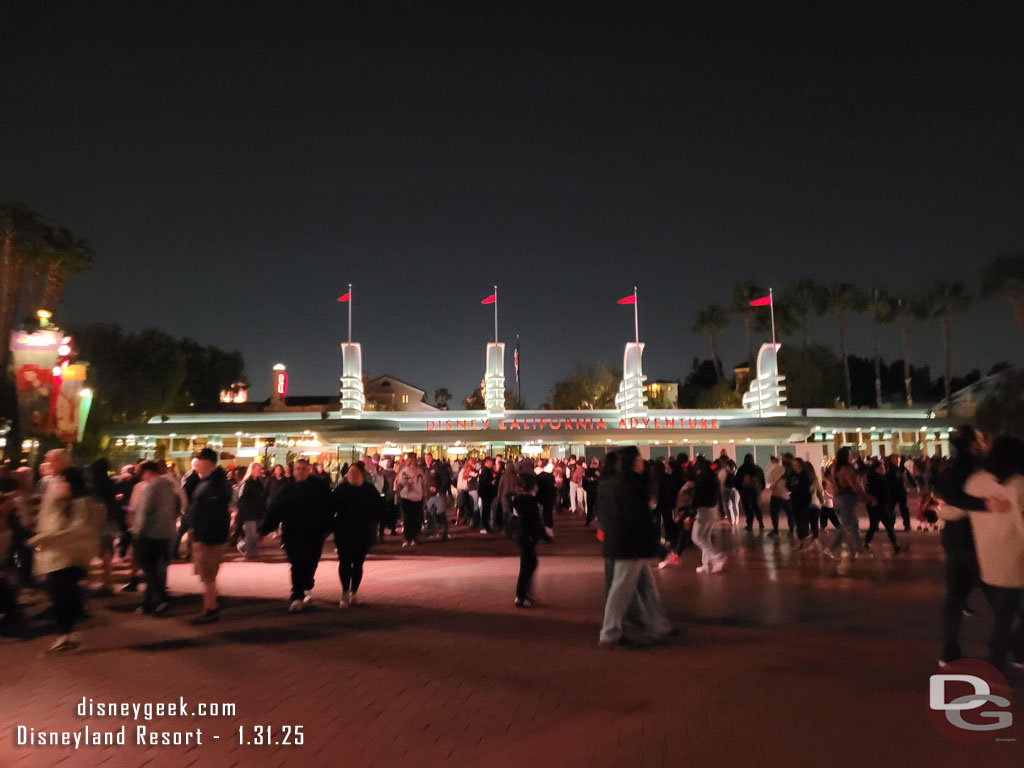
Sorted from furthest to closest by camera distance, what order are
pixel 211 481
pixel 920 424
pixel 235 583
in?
pixel 920 424, pixel 235 583, pixel 211 481

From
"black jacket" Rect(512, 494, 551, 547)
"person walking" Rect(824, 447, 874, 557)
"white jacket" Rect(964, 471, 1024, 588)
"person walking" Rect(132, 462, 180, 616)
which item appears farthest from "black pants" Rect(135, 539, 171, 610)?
"person walking" Rect(824, 447, 874, 557)

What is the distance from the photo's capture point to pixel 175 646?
7383mm

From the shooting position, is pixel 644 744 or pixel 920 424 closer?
pixel 644 744

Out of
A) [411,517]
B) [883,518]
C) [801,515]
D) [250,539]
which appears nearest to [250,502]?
[250,539]

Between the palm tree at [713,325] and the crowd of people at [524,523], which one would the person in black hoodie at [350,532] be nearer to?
the crowd of people at [524,523]

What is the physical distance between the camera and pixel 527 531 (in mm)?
8867

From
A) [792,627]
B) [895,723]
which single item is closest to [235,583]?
[792,627]

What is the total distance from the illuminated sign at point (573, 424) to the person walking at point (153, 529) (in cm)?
2803

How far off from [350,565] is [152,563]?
7.25ft

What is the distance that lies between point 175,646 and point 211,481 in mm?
1955

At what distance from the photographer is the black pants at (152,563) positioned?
8852 millimetres

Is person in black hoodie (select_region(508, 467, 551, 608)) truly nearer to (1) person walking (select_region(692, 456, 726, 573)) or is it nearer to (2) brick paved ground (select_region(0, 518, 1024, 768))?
(2) brick paved ground (select_region(0, 518, 1024, 768))

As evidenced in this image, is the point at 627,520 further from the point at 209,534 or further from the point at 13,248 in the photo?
the point at 13,248

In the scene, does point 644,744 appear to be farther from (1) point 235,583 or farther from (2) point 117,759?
(1) point 235,583
